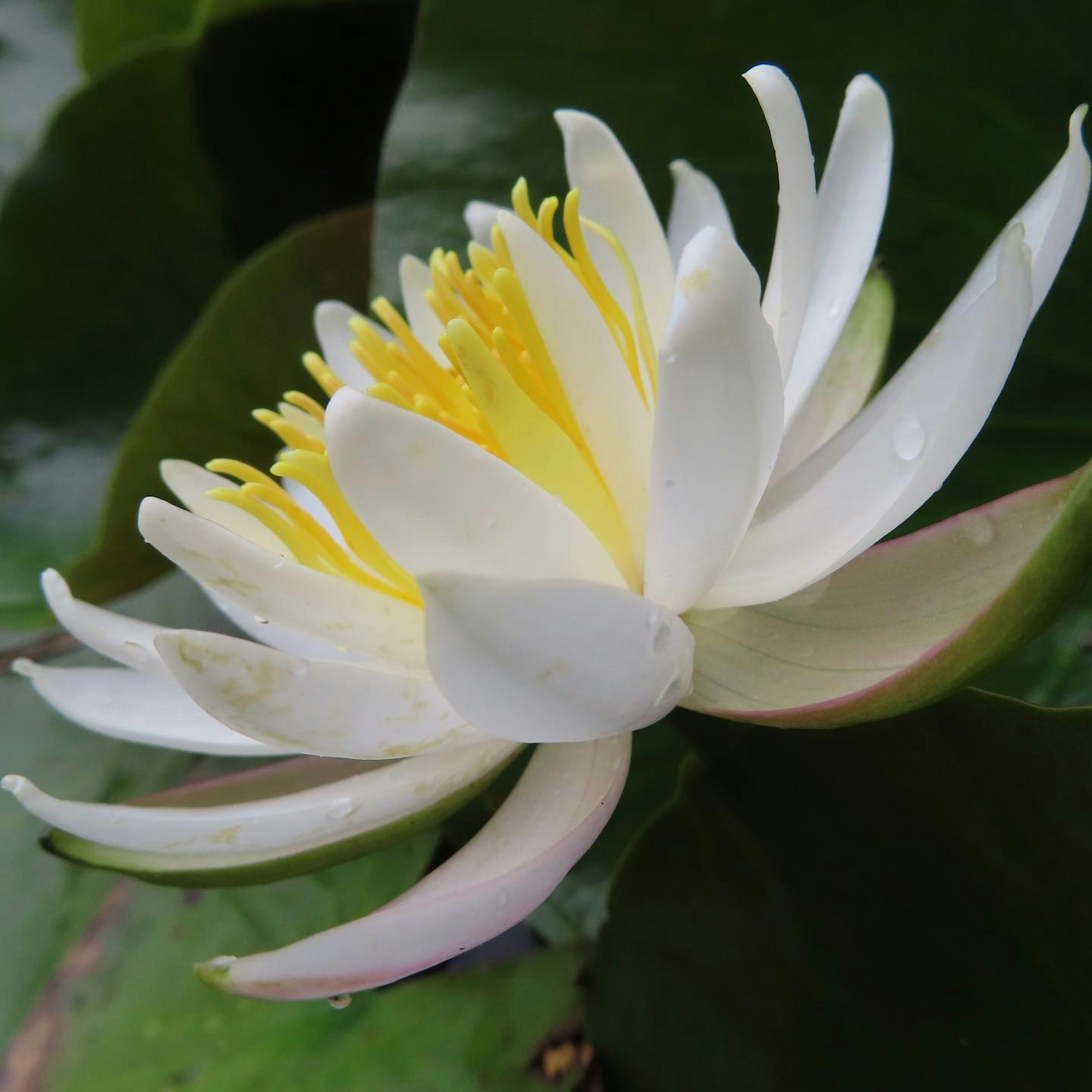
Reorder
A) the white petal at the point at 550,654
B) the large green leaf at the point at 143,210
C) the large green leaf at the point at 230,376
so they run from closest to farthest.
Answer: the white petal at the point at 550,654 → the large green leaf at the point at 230,376 → the large green leaf at the point at 143,210

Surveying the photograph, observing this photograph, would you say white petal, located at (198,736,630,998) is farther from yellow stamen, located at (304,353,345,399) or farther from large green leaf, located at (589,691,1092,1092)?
yellow stamen, located at (304,353,345,399)

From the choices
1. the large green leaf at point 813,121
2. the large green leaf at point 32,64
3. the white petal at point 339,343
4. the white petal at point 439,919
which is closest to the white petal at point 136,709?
the white petal at point 439,919

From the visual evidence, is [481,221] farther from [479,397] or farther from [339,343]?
[479,397]

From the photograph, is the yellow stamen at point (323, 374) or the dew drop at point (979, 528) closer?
the dew drop at point (979, 528)

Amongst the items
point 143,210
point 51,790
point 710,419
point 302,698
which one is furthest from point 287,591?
point 143,210

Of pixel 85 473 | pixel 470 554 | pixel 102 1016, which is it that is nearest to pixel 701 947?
pixel 470 554

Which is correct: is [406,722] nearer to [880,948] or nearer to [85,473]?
[880,948]

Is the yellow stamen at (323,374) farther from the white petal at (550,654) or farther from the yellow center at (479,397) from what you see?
the white petal at (550,654)
